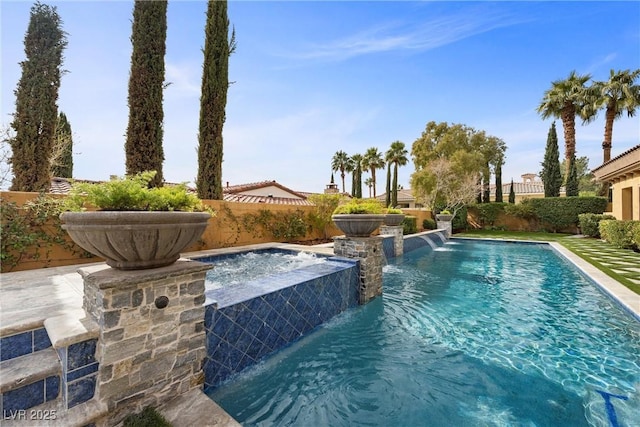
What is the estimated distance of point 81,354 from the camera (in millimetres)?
1998

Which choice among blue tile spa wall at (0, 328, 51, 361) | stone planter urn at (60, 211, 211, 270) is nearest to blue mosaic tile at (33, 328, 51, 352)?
blue tile spa wall at (0, 328, 51, 361)

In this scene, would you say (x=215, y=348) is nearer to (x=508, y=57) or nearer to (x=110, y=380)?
(x=110, y=380)

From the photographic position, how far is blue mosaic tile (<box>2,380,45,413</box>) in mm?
1831

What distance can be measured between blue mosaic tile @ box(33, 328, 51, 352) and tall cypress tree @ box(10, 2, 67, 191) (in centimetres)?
638

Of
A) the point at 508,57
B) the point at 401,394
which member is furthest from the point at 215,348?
the point at 508,57

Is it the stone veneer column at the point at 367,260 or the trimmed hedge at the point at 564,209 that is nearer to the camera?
the stone veneer column at the point at 367,260

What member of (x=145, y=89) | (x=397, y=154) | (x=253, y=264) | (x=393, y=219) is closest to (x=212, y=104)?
(x=145, y=89)

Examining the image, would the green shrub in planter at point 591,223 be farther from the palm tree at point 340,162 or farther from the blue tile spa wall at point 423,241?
the palm tree at point 340,162

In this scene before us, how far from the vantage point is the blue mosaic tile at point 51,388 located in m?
2.02

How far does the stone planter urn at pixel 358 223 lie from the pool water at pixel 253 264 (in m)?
0.96

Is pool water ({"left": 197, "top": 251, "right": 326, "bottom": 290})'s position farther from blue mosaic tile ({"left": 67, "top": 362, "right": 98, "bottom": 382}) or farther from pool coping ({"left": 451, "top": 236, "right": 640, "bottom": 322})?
pool coping ({"left": 451, "top": 236, "right": 640, "bottom": 322})

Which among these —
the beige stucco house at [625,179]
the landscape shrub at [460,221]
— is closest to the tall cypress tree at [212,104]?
the beige stucco house at [625,179]

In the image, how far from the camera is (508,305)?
214 inches

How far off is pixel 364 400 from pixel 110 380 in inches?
89.4
